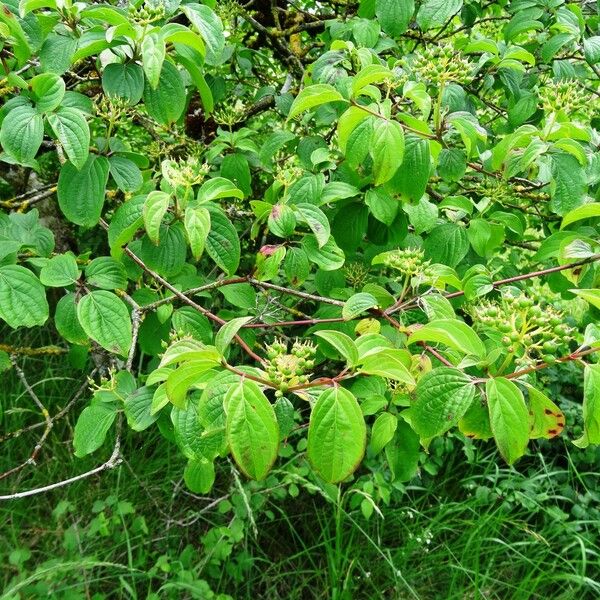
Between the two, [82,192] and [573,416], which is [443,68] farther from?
[573,416]

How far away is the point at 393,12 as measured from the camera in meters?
1.53

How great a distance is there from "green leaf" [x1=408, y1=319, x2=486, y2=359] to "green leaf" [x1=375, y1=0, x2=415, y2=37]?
96 centimetres

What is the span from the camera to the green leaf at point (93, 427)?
3.85 ft

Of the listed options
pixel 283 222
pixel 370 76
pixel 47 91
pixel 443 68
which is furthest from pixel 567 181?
pixel 47 91

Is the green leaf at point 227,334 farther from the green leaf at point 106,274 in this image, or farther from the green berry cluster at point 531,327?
the green leaf at point 106,274

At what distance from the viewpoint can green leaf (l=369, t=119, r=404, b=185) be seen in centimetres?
111

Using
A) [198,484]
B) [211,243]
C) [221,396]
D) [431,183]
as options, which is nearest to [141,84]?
[211,243]

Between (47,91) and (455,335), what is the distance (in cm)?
82

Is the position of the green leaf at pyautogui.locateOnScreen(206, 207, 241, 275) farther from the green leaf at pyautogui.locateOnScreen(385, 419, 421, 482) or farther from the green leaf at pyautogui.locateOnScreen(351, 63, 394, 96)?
the green leaf at pyautogui.locateOnScreen(385, 419, 421, 482)

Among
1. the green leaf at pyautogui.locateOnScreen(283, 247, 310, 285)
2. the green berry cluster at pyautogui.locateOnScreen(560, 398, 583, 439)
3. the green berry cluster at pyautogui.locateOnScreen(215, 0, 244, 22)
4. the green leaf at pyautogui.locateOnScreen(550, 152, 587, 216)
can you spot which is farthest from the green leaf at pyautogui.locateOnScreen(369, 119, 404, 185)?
the green berry cluster at pyautogui.locateOnScreen(560, 398, 583, 439)

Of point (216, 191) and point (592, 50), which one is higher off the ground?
point (592, 50)

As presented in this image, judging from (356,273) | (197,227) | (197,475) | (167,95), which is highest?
(167,95)

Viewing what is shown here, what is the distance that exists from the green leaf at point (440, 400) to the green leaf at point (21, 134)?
764 millimetres

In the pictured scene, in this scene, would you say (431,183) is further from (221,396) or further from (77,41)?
(221,396)
